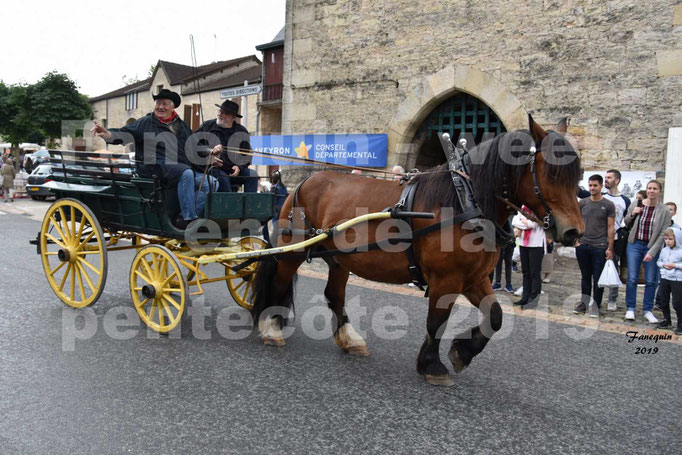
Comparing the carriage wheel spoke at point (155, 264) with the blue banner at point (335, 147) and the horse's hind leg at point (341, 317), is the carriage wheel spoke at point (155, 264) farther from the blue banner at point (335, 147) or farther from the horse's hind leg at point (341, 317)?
the blue banner at point (335, 147)

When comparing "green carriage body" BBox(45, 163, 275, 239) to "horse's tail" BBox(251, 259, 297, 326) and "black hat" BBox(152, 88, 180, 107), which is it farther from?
"black hat" BBox(152, 88, 180, 107)

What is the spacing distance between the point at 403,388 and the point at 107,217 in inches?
149

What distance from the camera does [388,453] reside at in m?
2.92

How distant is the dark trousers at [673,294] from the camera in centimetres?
585

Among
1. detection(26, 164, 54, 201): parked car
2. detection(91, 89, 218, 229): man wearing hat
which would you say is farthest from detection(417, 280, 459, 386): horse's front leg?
detection(26, 164, 54, 201): parked car

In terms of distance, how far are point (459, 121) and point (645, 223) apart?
5.43m

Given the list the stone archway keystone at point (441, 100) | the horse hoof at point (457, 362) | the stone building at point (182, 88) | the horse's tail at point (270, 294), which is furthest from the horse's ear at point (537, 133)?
the stone building at point (182, 88)

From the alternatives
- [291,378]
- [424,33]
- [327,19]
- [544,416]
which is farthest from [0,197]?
[544,416]

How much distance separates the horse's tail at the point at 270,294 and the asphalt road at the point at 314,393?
0.92 ft

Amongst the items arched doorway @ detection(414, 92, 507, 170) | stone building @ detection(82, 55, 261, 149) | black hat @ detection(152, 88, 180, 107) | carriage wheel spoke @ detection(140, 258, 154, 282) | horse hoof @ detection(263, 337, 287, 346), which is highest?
stone building @ detection(82, 55, 261, 149)

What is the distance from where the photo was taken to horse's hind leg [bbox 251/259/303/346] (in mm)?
4902

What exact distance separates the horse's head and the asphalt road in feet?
3.95

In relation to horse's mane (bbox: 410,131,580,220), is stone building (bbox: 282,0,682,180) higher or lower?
higher

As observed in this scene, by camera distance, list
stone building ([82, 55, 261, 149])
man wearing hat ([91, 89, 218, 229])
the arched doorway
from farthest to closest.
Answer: stone building ([82, 55, 261, 149]), the arched doorway, man wearing hat ([91, 89, 218, 229])
